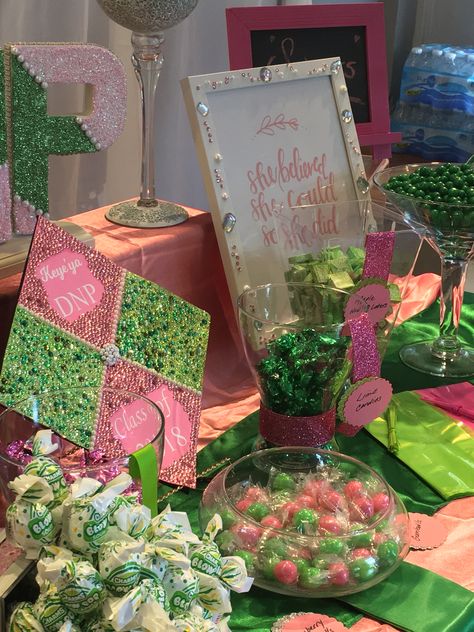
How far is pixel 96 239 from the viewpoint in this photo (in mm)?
1146

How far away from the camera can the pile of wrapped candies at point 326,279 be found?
118 centimetres

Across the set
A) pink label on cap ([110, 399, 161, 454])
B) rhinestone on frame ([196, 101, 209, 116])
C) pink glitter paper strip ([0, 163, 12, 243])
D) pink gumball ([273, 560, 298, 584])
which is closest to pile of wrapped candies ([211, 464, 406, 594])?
pink gumball ([273, 560, 298, 584])

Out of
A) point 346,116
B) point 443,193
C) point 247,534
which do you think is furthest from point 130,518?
point 346,116

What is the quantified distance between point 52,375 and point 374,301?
0.50m

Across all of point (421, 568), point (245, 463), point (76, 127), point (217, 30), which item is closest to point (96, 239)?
point (76, 127)

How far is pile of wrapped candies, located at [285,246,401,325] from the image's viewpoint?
1176 mm

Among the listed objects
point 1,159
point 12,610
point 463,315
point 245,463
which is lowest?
point 463,315

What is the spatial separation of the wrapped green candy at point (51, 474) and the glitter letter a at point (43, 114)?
47 centimetres

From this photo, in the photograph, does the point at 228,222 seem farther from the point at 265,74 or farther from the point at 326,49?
the point at 326,49

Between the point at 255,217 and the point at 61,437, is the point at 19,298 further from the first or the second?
the point at 255,217

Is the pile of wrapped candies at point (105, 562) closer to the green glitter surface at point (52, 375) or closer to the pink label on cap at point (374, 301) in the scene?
the green glitter surface at point (52, 375)

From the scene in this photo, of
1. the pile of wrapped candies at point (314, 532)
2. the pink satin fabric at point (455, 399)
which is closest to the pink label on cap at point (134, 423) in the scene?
the pile of wrapped candies at point (314, 532)

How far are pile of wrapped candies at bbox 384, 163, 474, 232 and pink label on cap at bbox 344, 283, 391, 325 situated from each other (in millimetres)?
130

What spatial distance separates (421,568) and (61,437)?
1.26 ft
